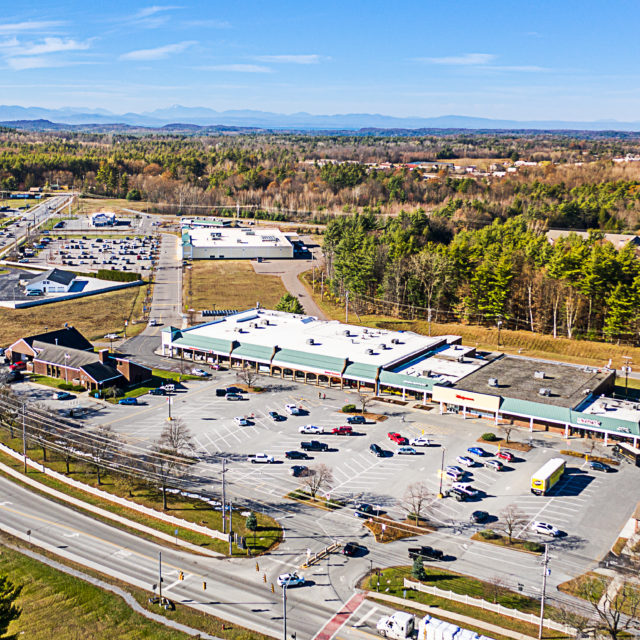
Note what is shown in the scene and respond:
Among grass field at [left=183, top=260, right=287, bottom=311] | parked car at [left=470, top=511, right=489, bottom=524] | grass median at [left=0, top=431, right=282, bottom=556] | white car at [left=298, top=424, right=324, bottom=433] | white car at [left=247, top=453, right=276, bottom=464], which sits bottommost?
grass median at [left=0, top=431, right=282, bottom=556]

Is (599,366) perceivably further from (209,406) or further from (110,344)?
(110,344)

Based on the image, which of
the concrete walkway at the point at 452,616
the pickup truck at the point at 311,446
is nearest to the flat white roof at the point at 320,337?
the pickup truck at the point at 311,446

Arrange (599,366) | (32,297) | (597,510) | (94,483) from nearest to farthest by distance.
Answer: (597,510) < (94,483) < (599,366) < (32,297)

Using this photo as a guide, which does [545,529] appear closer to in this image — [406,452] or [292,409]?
[406,452]

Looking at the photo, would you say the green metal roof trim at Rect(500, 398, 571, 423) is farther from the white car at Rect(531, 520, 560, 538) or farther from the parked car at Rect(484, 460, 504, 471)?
the white car at Rect(531, 520, 560, 538)

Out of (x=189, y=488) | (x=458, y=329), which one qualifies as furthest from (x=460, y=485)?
(x=458, y=329)

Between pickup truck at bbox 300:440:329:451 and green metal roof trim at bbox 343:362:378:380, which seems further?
green metal roof trim at bbox 343:362:378:380

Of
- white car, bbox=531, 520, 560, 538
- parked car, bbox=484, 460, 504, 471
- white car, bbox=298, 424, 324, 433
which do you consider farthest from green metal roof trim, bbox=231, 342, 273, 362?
white car, bbox=531, 520, 560, 538
